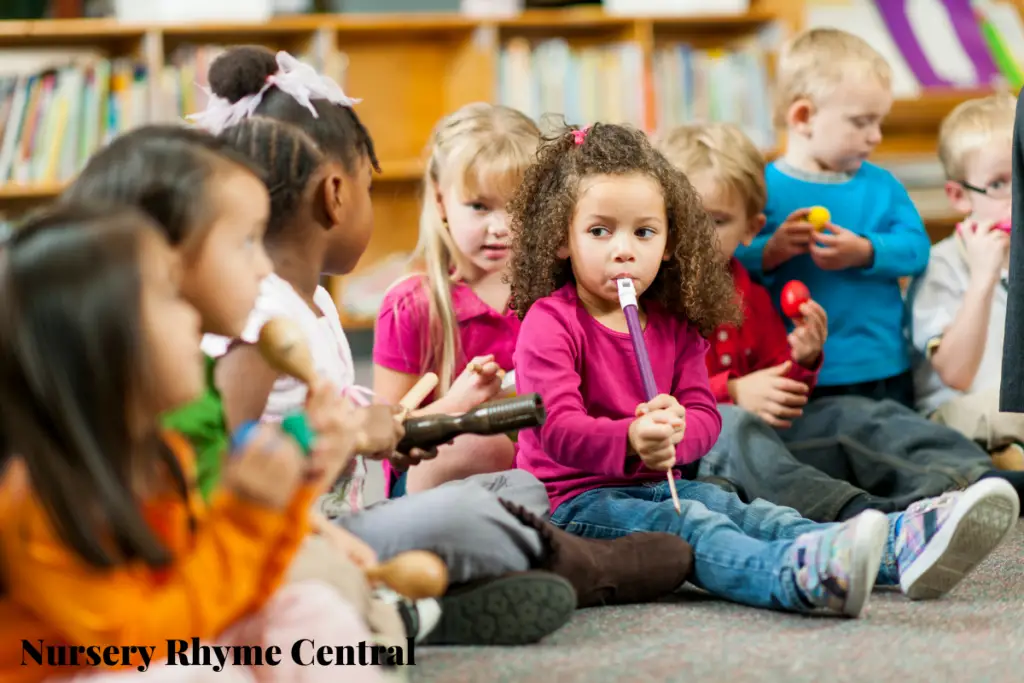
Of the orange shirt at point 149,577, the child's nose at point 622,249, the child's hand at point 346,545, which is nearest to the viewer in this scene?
the orange shirt at point 149,577

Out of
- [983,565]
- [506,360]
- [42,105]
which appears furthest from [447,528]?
[42,105]

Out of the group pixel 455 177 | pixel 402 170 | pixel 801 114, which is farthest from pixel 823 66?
pixel 402 170

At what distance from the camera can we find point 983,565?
1.56m

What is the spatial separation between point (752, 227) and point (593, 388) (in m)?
0.63

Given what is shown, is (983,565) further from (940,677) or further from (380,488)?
(380,488)

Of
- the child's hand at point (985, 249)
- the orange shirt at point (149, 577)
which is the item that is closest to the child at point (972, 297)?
the child's hand at point (985, 249)

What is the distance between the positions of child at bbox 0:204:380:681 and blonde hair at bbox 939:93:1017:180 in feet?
5.13

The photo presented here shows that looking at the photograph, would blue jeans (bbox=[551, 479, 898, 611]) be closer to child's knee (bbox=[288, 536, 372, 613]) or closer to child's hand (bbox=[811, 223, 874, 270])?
child's knee (bbox=[288, 536, 372, 613])

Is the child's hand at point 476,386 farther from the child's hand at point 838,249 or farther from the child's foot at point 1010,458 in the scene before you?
the child's foot at point 1010,458

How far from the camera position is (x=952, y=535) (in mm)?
1318

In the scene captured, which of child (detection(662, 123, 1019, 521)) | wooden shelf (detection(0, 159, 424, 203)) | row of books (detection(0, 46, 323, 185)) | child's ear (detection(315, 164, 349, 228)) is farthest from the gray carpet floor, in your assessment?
row of books (detection(0, 46, 323, 185))

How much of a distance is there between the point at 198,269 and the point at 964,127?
5.07ft

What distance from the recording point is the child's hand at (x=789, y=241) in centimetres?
200

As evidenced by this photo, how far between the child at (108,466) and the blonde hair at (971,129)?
1564 millimetres
